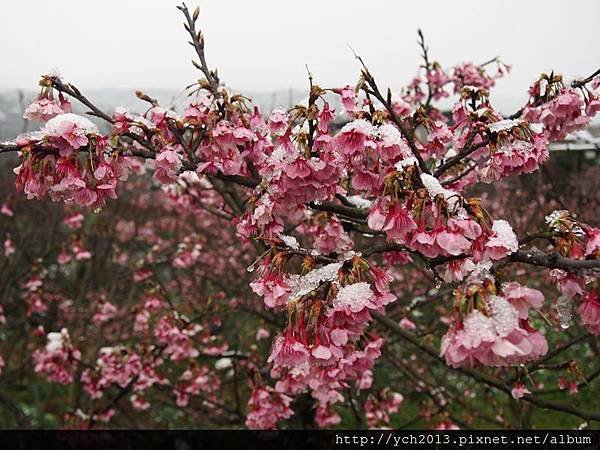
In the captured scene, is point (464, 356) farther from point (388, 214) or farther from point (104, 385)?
point (104, 385)

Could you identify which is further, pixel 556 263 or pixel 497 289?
pixel 556 263

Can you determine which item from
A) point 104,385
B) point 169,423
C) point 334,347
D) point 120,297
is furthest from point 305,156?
point 120,297

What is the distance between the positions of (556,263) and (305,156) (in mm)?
779

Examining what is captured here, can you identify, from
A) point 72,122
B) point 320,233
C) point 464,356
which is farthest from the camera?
point 320,233

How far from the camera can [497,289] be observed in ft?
4.11

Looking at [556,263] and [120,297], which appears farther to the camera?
[120,297]

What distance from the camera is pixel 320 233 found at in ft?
7.29

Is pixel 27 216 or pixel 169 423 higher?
pixel 27 216

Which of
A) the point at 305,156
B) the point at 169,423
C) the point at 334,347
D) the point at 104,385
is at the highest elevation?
the point at 305,156
